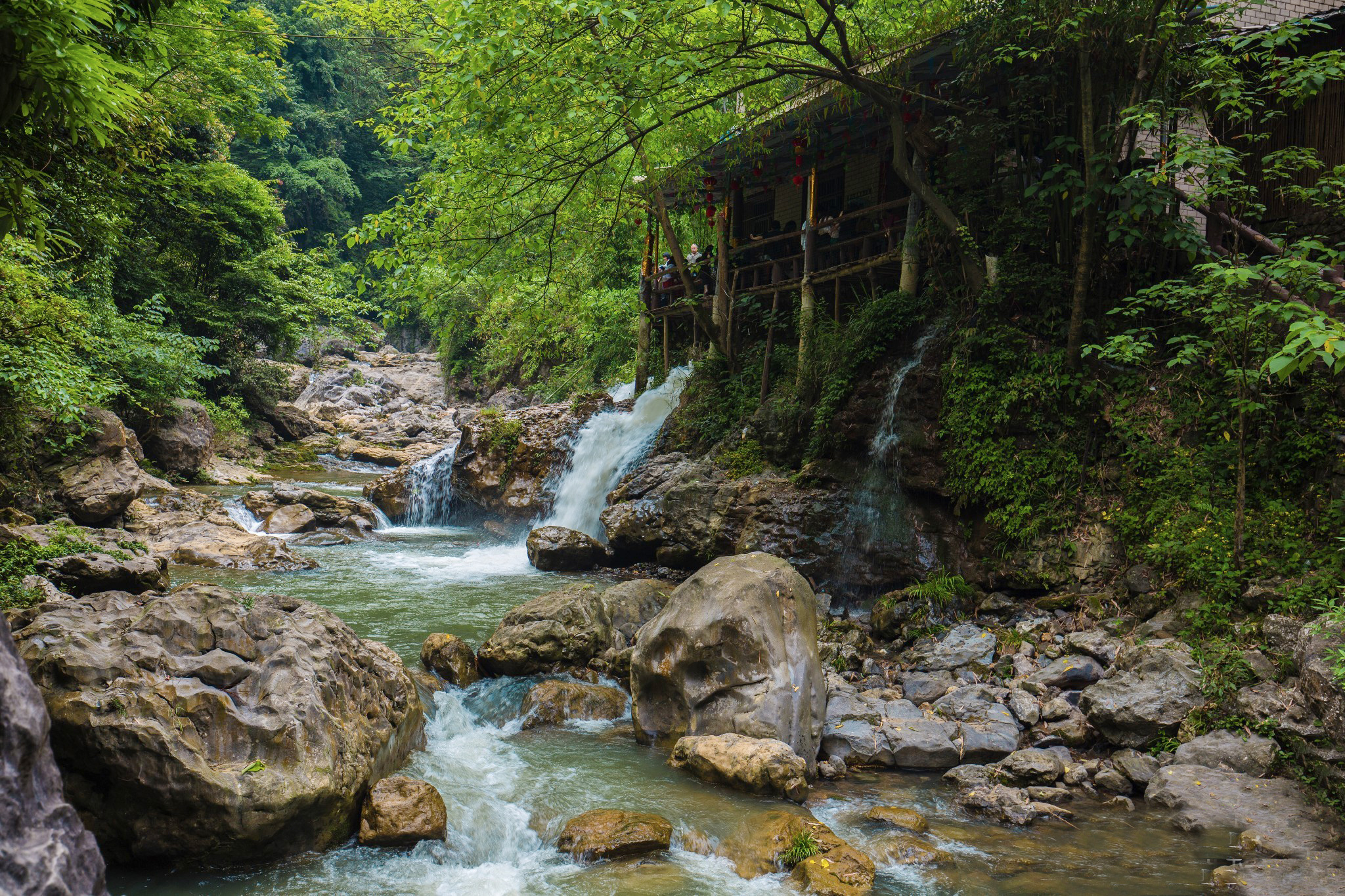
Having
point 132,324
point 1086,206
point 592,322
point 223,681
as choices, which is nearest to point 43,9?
point 223,681

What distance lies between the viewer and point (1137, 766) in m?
5.91

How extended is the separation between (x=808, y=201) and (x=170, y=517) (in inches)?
505

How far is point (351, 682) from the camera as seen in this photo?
5.49 m

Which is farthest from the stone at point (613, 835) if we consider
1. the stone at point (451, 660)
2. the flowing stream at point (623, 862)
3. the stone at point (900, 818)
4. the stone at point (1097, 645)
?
the stone at point (1097, 645)

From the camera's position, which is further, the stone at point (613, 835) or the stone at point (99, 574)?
the stone at point (99, 574)

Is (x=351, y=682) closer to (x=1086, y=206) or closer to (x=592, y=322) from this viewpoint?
(x=1086, y=206)

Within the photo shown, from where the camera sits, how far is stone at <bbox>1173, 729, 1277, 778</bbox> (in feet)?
18.6

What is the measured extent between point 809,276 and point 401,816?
11727 mm

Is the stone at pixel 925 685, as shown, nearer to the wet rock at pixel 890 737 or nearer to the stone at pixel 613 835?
the wet rock at pixel 890 737

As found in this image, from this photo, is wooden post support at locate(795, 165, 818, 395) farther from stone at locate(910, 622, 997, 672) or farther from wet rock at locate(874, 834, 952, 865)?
wet rock at locate(874, 834, 952, 865)

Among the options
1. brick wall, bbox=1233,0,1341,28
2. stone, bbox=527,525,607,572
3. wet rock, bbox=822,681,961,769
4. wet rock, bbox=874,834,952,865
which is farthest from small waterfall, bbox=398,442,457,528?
brick wall, bbox=1233,0,1341,28

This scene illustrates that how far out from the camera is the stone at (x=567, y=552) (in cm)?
1340

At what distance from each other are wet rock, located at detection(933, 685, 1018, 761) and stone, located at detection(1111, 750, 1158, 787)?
750mm

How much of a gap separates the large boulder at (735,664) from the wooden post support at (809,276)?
7.16 metres
